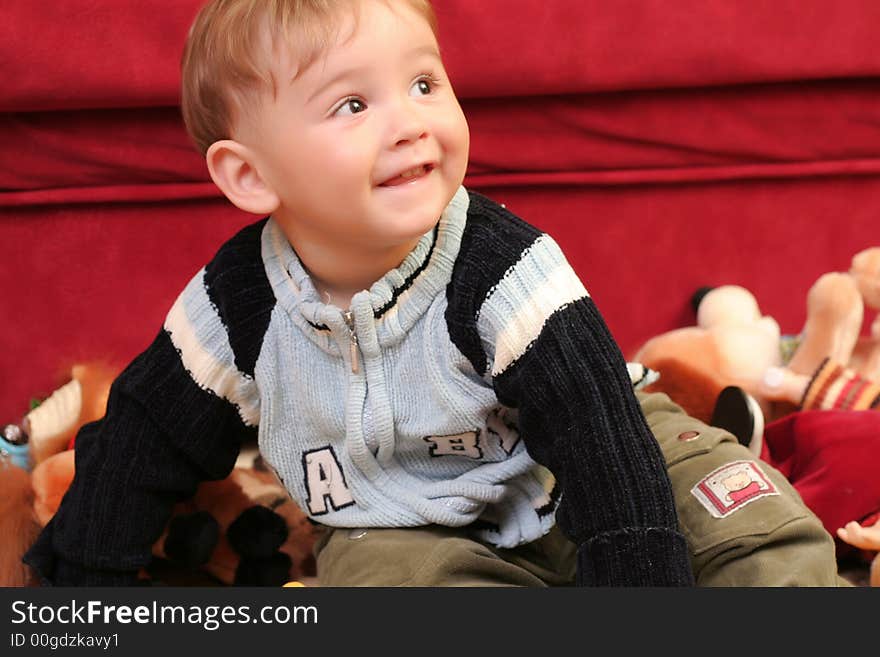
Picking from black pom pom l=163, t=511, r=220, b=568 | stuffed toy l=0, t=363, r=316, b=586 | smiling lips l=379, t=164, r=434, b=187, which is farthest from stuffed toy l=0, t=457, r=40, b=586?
smiling lips l=379, t=164, r=434, b=187

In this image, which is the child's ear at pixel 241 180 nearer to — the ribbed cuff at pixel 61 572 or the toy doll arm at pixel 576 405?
the toy doll arm at pixel 576 405

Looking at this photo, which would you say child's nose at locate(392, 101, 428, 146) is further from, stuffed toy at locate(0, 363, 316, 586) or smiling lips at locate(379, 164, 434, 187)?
stuffed toy at locate(0, 363, 316, 586)

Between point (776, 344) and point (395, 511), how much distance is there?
51cm

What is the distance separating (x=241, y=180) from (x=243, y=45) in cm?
10

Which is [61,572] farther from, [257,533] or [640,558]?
[640,558]

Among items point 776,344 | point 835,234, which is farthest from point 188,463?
point 835,234

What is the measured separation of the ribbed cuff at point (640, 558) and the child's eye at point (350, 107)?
32cm

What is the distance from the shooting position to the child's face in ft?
2.34

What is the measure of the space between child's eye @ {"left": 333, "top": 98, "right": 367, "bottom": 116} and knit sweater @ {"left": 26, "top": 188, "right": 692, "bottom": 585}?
12 centimetres

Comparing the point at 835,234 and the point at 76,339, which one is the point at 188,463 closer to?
the point at 76,339

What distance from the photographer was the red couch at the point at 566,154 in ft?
3.64
